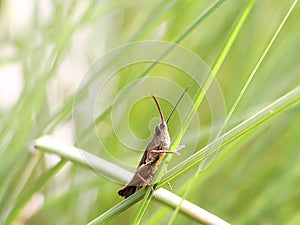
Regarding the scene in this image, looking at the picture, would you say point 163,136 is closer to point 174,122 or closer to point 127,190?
point 127,190

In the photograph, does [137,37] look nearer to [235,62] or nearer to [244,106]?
[244,106]

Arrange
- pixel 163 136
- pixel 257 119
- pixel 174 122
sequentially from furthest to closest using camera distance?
pixel 174 122 < pixel 163 136 < pixel 257 119

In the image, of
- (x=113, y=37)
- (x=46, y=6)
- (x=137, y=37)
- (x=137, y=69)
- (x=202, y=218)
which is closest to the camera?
(x=202, y=218)

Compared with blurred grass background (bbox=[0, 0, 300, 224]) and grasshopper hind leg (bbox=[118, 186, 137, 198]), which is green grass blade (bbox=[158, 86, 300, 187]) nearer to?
grasshopper hind leg (bbox=[118, 186, 137, 198])

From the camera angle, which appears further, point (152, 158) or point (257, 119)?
point (152, 158)

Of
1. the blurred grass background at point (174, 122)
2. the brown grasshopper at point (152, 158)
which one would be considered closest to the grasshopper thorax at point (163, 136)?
the brown grasshopper at point (152, 158)

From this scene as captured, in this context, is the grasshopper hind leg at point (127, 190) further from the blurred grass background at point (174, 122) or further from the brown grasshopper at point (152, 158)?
the blurred grass background at point (174, 122)

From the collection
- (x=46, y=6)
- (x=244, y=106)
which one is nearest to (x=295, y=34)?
(x=244, y=106)

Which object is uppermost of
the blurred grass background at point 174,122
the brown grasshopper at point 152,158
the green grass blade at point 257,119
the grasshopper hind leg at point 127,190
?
the blurred grass background at point 174,122

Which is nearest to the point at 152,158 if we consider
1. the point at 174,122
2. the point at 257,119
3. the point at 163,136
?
the point at 163,136
